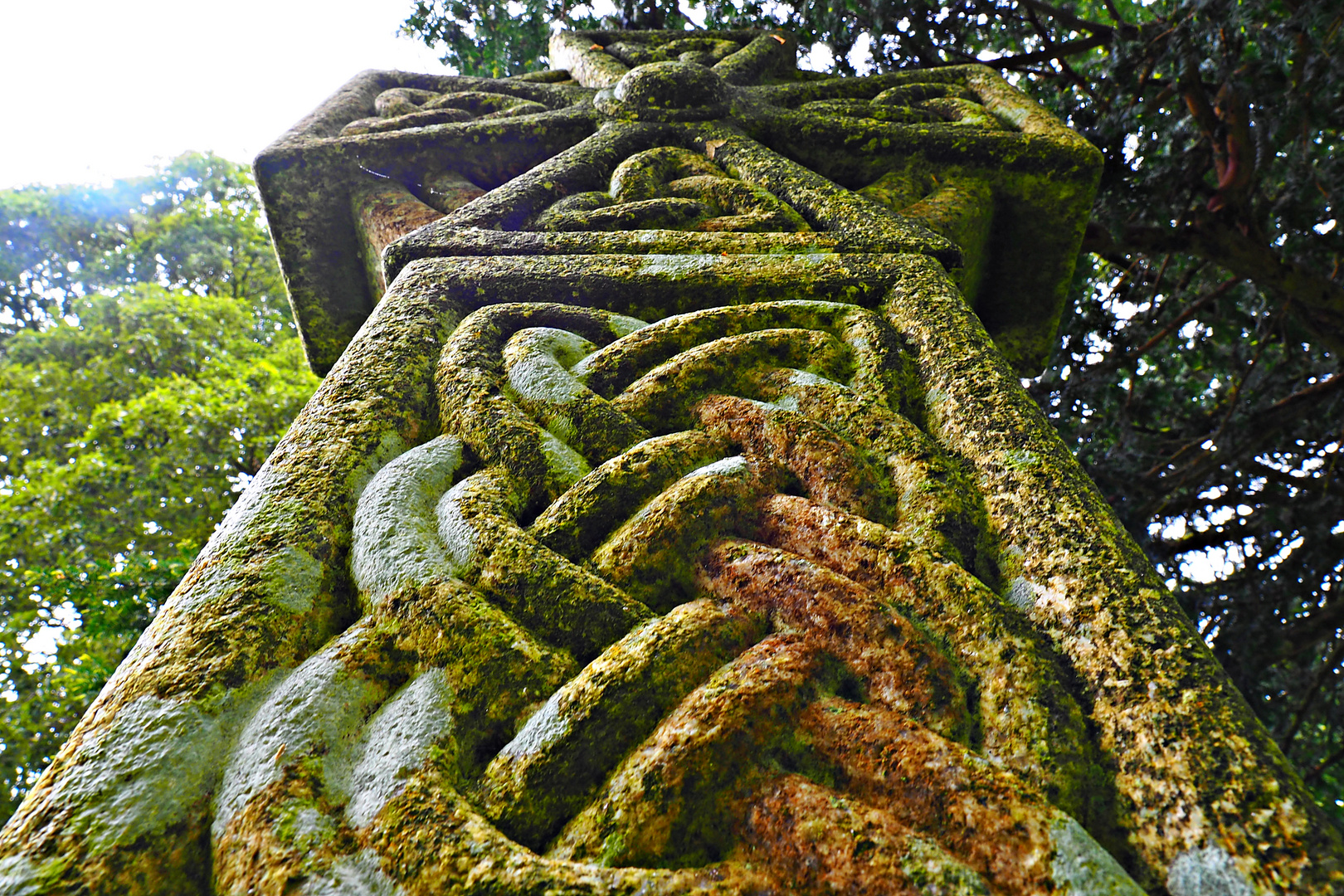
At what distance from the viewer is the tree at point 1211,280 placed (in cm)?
314

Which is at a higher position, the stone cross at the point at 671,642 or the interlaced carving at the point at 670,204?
the interlaced carving at the point at 670,204

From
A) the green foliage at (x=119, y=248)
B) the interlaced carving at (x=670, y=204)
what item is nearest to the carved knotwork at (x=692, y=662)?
the interlaced carving at (x=670, y=204)

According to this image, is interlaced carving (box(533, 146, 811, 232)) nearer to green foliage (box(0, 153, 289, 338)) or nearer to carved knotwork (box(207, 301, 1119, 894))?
carved knotwork (box(207, 301, 1119, 894))

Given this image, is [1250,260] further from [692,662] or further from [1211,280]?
[692,662]

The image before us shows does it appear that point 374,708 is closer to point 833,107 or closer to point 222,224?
point 833,107

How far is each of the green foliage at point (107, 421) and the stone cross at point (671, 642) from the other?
125 inches

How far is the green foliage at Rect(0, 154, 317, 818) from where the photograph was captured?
507cm

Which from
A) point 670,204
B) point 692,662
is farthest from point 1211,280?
point 692,662

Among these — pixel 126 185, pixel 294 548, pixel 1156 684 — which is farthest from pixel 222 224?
pixel 1156 684

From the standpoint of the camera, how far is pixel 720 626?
888 millimetres

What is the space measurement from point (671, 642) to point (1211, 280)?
458cm

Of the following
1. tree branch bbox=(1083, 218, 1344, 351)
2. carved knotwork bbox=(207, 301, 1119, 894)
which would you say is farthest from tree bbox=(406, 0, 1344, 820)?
carved knotwork bbox=(207, 301, 1119, 894)

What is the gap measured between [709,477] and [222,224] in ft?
39.3

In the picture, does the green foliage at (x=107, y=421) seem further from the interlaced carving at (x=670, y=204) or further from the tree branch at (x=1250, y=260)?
the tree branch at (x=1250, y=260)
